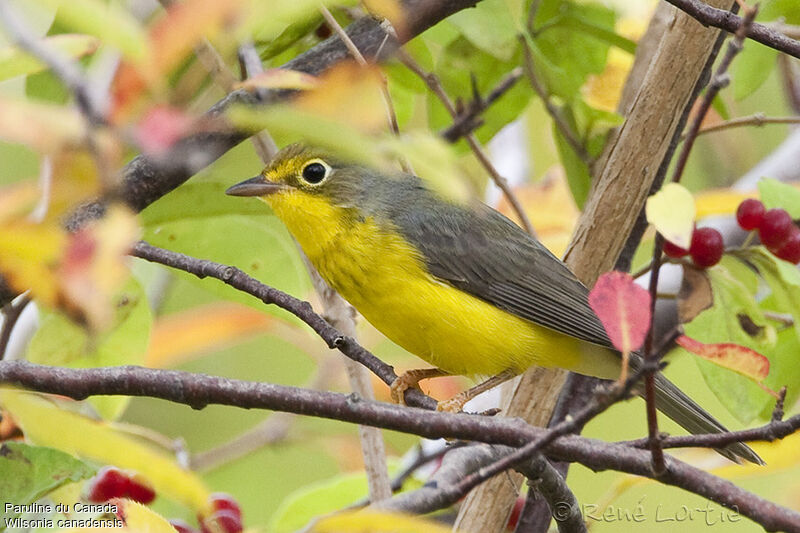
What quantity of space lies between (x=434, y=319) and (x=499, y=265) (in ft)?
1.50

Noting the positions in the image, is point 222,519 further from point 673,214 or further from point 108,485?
point 673,214

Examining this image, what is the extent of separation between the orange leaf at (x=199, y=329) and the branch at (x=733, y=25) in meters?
2.34

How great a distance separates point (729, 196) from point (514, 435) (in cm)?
188

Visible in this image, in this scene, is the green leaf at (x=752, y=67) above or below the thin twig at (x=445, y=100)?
above

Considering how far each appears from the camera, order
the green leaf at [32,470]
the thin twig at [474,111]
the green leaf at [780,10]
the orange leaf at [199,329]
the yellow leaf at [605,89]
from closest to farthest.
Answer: the green leaf at [32,470], the green leaf at [780,10], the thin twig at [474,111], the yellow leaf at [605,89], the orange leaf at [199,329]

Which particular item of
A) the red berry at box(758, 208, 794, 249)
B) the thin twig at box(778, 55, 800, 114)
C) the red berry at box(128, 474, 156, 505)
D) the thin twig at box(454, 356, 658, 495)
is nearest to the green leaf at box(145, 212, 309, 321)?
the red berry at box(128, 474, 156, 505)

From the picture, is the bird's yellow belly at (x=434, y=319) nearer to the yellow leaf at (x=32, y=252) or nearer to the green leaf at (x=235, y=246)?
the green leaf at (x=235, y=246)

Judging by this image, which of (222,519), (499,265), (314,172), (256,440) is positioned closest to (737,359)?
(222,519)

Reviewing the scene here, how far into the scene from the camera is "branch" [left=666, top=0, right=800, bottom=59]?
6.91 feet

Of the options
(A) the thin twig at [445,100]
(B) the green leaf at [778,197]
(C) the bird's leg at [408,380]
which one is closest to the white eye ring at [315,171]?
(A) the thin twig at [445,100]

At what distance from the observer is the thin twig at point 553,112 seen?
10.6ft

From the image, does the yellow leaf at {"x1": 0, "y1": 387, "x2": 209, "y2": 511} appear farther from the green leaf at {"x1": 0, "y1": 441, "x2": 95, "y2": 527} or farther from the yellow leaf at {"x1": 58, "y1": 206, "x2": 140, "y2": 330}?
the green leaf at {"x1": 0, "y1": 441, "x2": 95, "y2": 527}

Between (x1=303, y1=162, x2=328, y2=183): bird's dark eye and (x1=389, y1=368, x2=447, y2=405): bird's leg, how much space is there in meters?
0.81

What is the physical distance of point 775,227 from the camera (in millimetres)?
2963
